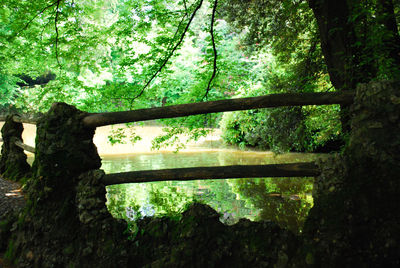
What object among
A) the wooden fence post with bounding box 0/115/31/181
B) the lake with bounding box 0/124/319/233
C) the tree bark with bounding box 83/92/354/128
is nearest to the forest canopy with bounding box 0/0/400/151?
the wooden fence post with bounding box 0/115/31/181

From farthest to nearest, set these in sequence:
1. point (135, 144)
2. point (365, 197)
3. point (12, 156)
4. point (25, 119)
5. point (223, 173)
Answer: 1. point (135, 144)
2. point (12, 156)
3. point (25, 119)
4. point (223, 173)
5. point (365, 197)

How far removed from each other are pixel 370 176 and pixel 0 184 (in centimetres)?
463

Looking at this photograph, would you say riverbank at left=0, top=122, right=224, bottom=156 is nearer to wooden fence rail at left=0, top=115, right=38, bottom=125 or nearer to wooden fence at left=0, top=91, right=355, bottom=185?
wooden fence rail at left=0, top=115, right=38, bottom=125

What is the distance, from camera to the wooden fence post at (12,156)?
480cm

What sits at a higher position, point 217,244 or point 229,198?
point 217,244

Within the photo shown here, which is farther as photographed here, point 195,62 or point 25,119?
point 195,62

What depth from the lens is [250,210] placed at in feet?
14.8

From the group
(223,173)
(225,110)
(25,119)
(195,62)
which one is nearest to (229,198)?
(195,62)

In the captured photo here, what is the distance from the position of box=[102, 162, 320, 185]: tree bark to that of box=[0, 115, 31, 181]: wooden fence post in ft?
10.6

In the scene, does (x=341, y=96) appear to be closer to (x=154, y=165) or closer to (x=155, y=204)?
(x=155, y=204)

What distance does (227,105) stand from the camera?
7.13 ft

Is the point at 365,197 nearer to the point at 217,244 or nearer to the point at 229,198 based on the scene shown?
the point at 217,244

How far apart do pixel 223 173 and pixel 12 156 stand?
13.8 feet

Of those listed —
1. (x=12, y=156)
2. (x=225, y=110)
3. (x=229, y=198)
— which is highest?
(x=225, y=110)
